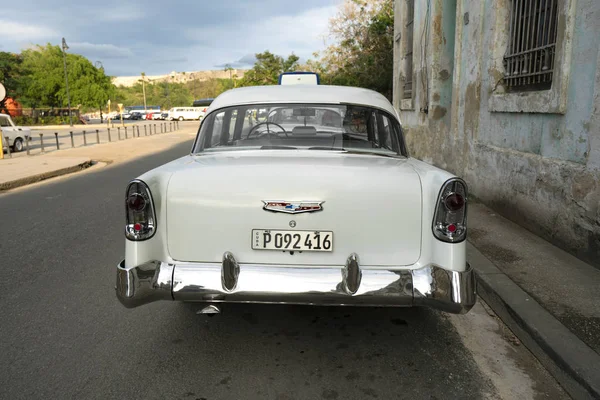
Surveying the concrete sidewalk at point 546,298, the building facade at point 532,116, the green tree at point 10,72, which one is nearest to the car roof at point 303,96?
the concrete sidewalk at point 546,298

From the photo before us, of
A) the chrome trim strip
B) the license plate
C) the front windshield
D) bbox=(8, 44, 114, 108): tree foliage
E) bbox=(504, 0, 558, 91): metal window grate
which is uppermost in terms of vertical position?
bbox=(8, 44, 114, 108): tree foliage

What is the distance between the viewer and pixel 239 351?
10.6 ft

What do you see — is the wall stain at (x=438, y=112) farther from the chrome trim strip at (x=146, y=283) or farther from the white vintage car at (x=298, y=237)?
the chrome trim strip at (x=146, y=283)

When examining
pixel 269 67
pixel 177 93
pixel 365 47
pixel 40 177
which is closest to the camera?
pixel 40 177

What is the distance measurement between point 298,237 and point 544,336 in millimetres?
1652

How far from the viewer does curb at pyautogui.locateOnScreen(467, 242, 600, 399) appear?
8.84ft

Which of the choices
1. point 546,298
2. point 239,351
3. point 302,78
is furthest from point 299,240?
point 302,78

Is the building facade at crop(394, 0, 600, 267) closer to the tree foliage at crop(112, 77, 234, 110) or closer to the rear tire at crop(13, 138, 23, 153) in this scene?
the rear tire at crop(13, 138, 23, 153)

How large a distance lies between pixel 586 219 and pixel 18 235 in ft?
20.7

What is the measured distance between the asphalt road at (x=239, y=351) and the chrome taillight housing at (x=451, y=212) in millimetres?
795

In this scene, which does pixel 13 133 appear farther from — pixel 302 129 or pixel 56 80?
pixel 56 80

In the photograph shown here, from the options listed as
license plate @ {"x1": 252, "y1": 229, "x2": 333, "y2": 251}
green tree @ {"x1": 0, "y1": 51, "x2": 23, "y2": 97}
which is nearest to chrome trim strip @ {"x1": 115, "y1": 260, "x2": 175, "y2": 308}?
license plate @ {"x1": 252, "y1": 229, "x2": 333, "y2": 251}

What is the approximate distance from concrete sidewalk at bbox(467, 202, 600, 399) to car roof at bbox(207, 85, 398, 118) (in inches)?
66.1

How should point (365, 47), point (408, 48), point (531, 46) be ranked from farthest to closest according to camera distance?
point (365, 47)
point (408, 48)
point (531, 46)
